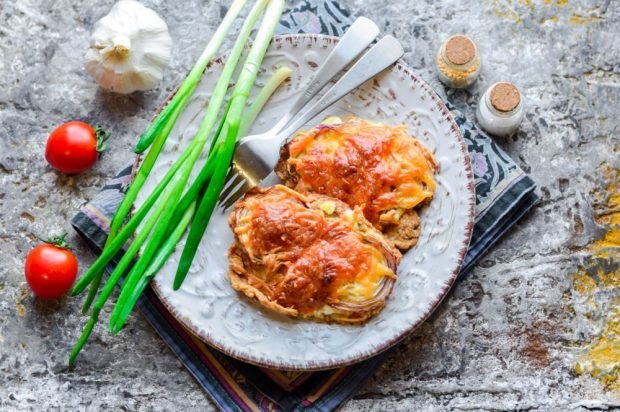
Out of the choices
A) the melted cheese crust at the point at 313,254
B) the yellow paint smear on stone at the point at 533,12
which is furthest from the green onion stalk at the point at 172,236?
the yellow paint smear on stone at the point at 533,12

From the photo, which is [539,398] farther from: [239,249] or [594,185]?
[239,249]

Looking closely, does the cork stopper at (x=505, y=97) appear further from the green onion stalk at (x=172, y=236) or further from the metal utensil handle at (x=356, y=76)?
the green onion stalk at (x=172, y=236)

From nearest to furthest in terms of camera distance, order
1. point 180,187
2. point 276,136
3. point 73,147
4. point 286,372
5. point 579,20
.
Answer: point 180,187 → point 276,136 → point 286,372 → point 73,147 → point 579,20

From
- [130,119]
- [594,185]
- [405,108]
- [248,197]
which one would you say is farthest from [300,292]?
[594,185]

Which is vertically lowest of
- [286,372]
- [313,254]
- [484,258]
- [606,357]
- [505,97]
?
[606,357]

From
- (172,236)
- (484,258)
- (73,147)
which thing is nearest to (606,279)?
(484,258)

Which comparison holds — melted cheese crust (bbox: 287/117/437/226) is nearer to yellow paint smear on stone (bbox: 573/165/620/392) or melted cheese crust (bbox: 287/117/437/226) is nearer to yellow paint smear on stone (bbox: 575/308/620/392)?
yellow paint smear on stone (bbox: 573/165/620/392)

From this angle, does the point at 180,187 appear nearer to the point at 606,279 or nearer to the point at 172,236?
the point at 172,236
